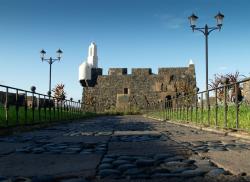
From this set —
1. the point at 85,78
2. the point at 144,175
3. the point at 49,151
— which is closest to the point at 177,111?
the point at 49,151

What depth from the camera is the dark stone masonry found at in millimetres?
62875

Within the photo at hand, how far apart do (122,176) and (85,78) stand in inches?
2658

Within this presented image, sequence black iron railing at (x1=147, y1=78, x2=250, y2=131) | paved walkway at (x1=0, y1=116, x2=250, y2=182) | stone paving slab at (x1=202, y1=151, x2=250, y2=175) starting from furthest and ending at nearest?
black iron railing at (x1=147, y1=78, x2=250, y2=131) < stone paving slab at (x1=202, y1=151, x2=250, y2=175) < paved walkway at (x1=0, y1=116, x2=250, y2=182)

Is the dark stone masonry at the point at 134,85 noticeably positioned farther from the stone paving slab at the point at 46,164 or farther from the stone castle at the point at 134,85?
the stone paving slab at the point at 46,164

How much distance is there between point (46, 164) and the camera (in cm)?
493

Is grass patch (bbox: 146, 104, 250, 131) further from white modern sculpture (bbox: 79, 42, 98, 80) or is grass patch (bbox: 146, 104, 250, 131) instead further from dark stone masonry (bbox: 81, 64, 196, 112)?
white modern sculpture (bbox: 79, 42, 98, 80)

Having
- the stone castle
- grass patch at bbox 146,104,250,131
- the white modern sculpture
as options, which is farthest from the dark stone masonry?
grass patch at bbox 146,104,250,131

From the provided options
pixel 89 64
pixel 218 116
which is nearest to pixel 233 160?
pixel 218 116

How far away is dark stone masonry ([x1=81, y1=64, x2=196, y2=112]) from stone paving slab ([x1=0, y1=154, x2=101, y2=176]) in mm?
55604

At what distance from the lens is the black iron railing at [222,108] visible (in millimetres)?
10227

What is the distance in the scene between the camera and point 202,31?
21859mm

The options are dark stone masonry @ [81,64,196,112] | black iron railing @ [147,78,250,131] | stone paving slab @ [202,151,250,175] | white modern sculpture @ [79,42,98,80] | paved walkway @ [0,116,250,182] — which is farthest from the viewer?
white modern sculpture @ [79,42,98,80]

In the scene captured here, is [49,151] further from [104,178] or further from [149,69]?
[149,69]

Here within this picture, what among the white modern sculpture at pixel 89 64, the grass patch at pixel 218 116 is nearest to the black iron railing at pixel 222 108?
the grass patch at pixel 218 116
